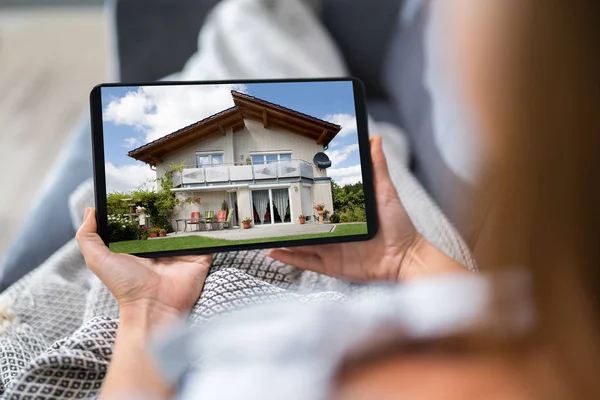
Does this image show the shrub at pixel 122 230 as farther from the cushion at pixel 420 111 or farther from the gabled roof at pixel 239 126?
the cushion at pixel 420 111

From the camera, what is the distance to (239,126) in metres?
0.40

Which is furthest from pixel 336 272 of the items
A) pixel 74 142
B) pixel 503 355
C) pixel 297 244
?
pixel 74 142

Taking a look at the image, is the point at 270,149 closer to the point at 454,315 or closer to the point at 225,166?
the point at 225,166

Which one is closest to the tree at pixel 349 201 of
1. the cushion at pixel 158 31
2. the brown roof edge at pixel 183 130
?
the brown roof edge at pixel 183 130

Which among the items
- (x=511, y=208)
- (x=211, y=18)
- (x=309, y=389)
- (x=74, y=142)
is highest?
(x=211, y=18)

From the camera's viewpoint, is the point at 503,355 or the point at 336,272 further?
the point at 336,272

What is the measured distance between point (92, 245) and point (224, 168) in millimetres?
115

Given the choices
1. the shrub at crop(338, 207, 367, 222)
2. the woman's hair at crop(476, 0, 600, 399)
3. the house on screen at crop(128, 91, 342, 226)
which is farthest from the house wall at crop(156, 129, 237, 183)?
the woman's hair at crop(476, 0, 600, 399)

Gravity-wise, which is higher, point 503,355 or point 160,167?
point 160,167

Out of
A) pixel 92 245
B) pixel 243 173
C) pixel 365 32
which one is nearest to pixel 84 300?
pixel 92 245

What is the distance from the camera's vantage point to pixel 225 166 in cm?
40

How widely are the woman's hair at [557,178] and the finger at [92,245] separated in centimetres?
29

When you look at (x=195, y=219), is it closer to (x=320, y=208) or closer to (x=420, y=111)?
(x=320, y=208)

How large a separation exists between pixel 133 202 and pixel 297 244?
0.13m
